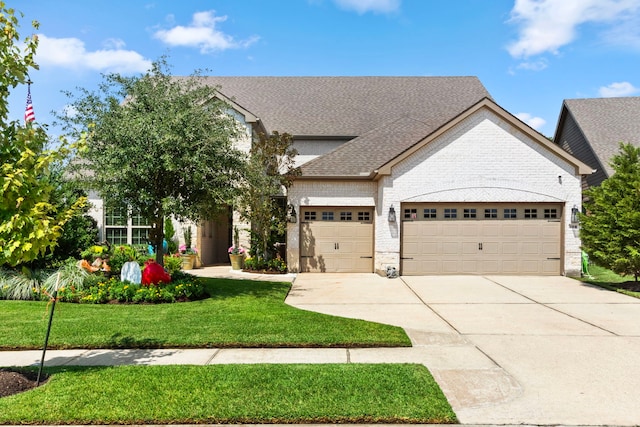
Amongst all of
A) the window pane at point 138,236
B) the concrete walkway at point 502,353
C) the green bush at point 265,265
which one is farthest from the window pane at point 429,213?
the window pane at point 138,236

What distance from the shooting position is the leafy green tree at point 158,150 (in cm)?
1016

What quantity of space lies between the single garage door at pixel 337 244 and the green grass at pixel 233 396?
35.2ft

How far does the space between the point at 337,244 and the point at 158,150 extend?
8013mm

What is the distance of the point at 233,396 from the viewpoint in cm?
466

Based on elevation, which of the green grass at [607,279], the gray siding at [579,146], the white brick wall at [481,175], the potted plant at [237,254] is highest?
the gray siding at [579,146]

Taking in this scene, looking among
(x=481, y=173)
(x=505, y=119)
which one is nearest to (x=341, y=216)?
(x=481, y=173)

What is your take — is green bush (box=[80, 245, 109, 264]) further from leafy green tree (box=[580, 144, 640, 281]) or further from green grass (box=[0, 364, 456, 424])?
leafy green tree (box=[580, 144, 640, 281])

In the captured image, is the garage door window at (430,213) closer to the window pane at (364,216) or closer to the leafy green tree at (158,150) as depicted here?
the window pane at (364,216)

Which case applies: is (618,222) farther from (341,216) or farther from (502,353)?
(341,216)

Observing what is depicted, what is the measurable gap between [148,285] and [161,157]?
3.11 m

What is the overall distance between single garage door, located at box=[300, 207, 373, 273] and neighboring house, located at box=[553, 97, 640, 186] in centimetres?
1245

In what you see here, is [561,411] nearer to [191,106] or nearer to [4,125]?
[4,125]

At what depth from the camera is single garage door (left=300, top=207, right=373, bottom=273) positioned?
54.0ft

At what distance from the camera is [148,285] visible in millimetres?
10695
